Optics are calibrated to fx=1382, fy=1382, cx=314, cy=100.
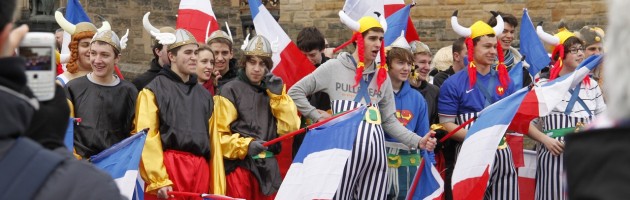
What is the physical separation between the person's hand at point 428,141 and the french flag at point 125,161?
2.28 m

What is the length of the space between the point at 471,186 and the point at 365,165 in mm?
781

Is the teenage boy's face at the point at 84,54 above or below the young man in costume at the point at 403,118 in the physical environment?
above

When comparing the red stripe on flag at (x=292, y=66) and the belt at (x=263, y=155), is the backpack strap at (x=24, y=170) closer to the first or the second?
the belt at (x=263, y=155)

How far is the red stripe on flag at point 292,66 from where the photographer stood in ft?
37.2

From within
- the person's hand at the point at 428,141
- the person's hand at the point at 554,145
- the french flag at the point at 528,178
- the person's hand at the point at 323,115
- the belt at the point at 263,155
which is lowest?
the french flag at the point at 528,178

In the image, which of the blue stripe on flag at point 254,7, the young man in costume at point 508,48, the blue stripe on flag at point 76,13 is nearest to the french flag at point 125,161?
the blue stripe on flag at point 76,13

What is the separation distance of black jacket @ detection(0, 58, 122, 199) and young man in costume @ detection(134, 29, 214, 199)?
5715 mm

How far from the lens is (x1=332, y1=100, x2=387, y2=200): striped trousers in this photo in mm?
9812

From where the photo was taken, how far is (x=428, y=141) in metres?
9.93

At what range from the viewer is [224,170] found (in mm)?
9430

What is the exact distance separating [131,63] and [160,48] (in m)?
17.9

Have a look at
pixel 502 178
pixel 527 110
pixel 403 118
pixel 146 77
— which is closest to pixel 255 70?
pixel 146 77

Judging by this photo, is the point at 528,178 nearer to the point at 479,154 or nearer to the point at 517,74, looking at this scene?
the point at 517,74

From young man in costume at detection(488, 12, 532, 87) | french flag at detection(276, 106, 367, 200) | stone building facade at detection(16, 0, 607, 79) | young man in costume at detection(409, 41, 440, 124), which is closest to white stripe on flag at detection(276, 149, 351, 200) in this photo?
french flag at detection(276, 106, 367, 200)
